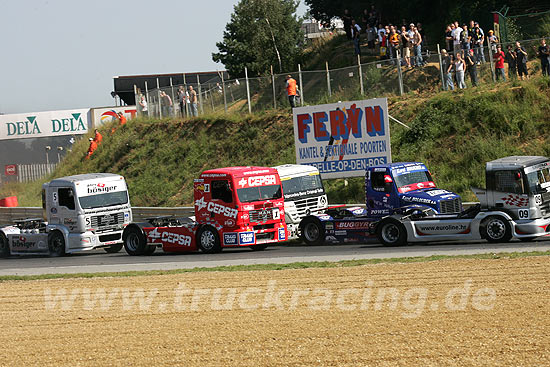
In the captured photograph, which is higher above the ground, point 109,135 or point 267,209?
point 109,135

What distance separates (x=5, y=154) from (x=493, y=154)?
45.5m

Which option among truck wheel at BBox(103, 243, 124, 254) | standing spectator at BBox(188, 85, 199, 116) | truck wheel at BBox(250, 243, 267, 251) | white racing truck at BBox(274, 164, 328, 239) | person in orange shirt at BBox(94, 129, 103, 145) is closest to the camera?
truck wheel at BBox(250, 243, 267, 251)

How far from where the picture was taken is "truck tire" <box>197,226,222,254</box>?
22.3 m

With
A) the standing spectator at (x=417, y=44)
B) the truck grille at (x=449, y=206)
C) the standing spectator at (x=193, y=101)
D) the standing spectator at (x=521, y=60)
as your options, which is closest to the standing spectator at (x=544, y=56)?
the standing spectator at (x=521, y=60)

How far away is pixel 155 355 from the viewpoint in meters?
9.98

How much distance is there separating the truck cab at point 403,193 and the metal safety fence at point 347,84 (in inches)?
432

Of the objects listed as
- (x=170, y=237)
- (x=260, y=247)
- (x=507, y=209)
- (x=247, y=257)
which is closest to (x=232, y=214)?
(x=247, y=257)

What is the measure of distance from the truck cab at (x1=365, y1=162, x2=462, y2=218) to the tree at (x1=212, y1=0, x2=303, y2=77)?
89.5ft

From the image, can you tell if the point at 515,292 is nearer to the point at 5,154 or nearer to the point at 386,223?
the point at 386,223

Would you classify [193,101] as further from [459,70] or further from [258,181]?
[258,181]

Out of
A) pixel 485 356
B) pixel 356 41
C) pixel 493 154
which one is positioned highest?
pixel 356 41

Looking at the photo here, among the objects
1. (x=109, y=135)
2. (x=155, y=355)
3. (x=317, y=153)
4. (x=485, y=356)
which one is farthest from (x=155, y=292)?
(x=109, y=135)

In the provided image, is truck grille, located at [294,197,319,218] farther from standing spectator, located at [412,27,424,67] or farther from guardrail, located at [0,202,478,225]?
standing spectator, located at [412,27,424,67]

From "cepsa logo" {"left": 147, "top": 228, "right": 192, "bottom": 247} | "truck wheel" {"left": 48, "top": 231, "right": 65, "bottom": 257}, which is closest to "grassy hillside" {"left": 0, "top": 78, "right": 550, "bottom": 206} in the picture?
"cepsa logo" {"left": 147, "top": 228, "right": 192, "bottom": 247}
